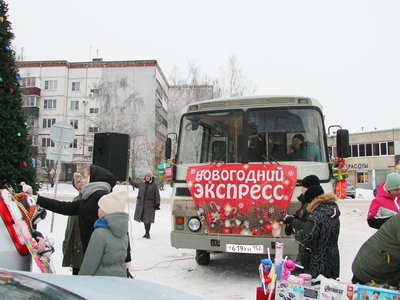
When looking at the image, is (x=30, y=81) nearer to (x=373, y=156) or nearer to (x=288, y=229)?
(x=373, y=156)

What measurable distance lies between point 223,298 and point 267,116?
10.1 ft

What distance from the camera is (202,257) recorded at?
7.96 metres

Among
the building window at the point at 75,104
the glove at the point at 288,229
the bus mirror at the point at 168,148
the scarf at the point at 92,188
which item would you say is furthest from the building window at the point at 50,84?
the scarf at the point at 92,188

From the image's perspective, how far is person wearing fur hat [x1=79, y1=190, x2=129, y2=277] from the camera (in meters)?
3.38

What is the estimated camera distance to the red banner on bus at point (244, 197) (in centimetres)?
629

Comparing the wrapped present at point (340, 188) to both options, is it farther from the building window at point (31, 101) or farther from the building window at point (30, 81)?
the building window at point (30, 81)

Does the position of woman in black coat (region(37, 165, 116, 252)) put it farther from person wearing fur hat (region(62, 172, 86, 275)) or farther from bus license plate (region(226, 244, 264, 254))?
bus license plate (region(226, 244, 264, 254))

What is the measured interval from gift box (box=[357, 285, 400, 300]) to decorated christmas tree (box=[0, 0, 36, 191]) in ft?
27.6

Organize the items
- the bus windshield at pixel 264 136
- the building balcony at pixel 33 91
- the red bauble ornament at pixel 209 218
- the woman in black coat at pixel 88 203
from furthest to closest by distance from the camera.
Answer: the building balcony at pixel 33 91 < the bus windshield at pixel 264 136 < the red bauble ornament at pixel 209 218 < the woman in black coat at pixel 88 203

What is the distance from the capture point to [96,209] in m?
4.18

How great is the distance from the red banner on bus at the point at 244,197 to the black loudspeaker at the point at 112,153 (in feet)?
6.77

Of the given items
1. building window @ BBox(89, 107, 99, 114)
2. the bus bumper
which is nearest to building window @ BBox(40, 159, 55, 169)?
building window @ BBox(89, 107, 99, 114)

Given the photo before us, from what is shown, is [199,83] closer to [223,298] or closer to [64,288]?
[223,298]

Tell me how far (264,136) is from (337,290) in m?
3.60
